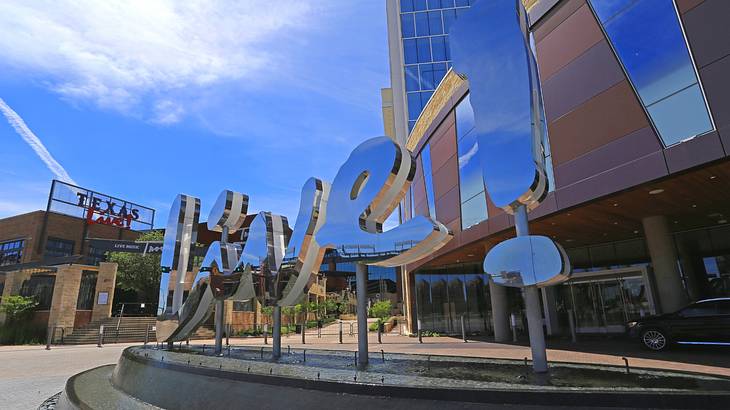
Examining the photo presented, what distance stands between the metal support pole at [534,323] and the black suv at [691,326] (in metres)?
7.73

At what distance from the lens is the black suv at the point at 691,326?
1063cm

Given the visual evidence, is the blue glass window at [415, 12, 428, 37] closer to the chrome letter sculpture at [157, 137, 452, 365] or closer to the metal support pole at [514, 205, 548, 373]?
the chrome letter sculpture at [157, 137, 452, 365]

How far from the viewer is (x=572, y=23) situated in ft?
39.5

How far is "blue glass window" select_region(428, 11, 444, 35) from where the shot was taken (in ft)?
Answer: 122

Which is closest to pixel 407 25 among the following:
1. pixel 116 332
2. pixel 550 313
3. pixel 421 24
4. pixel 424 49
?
pixel 421 24

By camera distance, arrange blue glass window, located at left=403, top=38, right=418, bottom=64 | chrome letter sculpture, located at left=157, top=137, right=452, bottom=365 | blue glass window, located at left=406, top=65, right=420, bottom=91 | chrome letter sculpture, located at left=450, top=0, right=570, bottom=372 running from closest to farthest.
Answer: chrome letter sculpture, located at left=450, top=0, right=570, bottom=372 < chrome letter sculpture, located at left=157, top=137, right=452, bottom=365 < blue glass window, located at left=406, top=65, right=420, bottom=91 < blue glass window, located at left=403, top=38, right=418, bottom=64

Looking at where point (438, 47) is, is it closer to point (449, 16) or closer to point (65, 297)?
point (449, 16)

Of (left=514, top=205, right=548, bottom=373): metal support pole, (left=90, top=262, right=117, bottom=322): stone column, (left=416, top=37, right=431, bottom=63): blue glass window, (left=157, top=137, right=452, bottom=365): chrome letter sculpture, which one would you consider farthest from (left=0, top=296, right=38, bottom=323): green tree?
(left=416, top=37, right=431, bottom=63): blue glass window

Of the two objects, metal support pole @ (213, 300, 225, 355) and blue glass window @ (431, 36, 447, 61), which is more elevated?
blue glass window @ (431, 36, 447, 61)

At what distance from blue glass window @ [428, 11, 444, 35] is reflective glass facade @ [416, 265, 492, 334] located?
2179 cm

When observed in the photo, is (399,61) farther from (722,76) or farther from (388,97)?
(722,76)

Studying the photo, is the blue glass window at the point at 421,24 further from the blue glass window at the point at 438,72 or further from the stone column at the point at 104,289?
the stone column at the point at 104,289

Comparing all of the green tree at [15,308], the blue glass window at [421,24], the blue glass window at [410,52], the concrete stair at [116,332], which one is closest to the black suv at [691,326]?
the concrete stair at [116,332]

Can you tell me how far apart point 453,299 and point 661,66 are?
17021 millimetres
